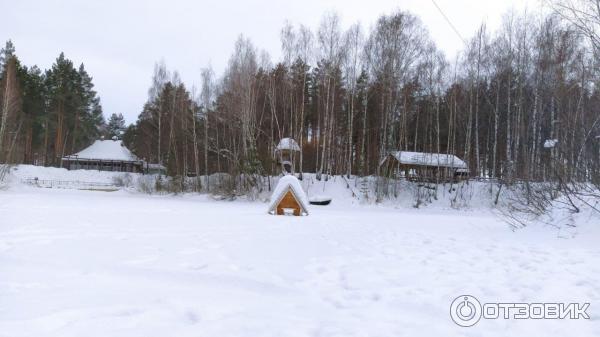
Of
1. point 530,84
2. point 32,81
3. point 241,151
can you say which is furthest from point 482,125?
point 32,81

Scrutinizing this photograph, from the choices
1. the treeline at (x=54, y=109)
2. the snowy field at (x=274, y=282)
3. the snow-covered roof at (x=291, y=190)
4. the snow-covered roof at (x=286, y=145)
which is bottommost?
the snowy field at (x=274, y=282)

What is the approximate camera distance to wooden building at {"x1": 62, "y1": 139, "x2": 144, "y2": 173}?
44188mm

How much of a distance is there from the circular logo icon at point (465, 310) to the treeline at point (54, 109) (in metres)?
41.1

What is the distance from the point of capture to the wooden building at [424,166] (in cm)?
2623

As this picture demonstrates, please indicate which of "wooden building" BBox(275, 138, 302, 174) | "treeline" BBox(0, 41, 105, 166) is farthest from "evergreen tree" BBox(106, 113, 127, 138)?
"wooden building" BBox(275, 138, 302, 174)

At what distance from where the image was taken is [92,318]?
9.05 ft

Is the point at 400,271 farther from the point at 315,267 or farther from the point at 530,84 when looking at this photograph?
the point at 530,84

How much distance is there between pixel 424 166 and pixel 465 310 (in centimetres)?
2612

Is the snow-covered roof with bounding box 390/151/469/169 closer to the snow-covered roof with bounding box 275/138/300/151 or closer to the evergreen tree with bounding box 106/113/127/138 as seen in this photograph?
the snow-covered roof with bounding box 275/138/300/151

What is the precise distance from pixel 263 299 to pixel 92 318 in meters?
1.31

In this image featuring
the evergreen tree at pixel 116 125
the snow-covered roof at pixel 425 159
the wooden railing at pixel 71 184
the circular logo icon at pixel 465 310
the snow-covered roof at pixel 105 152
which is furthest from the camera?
the evergreen tree at pixel 116 125

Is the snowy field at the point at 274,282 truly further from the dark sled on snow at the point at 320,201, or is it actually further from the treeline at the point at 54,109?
the treeline at the point at 54,109

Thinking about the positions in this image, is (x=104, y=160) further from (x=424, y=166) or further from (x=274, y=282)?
(x=274, y=282)

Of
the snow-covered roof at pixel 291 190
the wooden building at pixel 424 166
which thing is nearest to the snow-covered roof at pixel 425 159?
the wooden building at pixel 424 166
